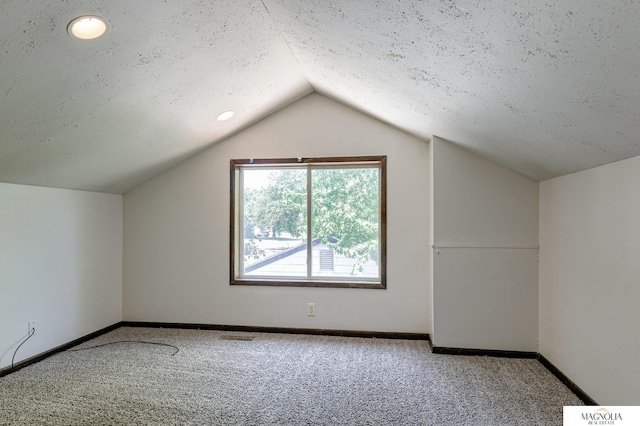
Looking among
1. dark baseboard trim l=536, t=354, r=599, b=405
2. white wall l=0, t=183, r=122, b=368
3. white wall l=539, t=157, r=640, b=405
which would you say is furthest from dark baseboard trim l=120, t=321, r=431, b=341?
white wall l=539, t=157, r=640, b=405

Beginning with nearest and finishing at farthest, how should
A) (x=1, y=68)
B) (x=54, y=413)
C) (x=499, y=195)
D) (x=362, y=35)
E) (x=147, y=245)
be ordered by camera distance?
(x=1, y=68), (x=362, y=35), (x=54, y=413), (x=499, y=195), (x=147, y=245)

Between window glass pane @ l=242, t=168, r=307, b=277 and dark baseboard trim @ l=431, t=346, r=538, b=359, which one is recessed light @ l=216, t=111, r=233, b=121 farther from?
dark baseboard trim @ l=431, t=346, r=538, b=359

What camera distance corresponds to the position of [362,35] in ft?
6.31

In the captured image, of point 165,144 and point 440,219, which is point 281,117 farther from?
point 440,219

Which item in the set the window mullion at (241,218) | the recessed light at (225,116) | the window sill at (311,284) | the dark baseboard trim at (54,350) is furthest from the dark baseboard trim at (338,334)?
the recessed light at (225,116)

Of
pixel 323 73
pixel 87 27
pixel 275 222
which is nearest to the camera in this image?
pixel 87 27

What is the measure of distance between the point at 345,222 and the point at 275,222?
0.75 m

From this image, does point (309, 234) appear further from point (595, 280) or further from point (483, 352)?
point (595, 280)

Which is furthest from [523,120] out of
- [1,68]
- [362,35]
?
[1,68]

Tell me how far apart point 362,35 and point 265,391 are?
228cm

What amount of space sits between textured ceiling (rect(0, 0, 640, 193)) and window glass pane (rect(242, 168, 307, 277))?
2.75ft

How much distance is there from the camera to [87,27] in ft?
5.57

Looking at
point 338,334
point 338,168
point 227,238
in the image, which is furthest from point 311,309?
point 338,168

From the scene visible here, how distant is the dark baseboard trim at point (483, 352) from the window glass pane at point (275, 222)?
1.47 m
